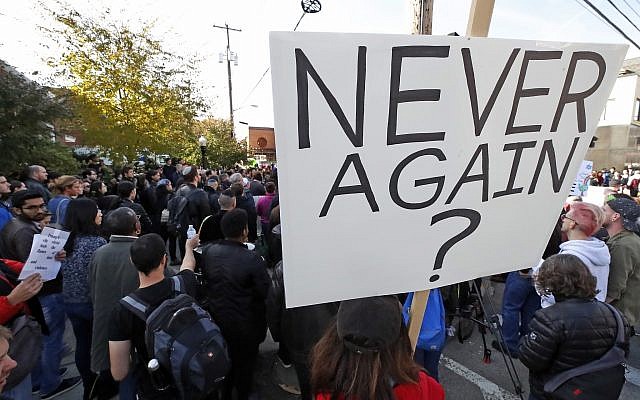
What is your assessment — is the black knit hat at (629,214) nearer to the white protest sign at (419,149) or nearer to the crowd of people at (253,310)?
the crowd of people at (253,310)

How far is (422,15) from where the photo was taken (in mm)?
2662

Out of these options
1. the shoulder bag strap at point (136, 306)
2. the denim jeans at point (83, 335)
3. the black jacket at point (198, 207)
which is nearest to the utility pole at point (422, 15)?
the shoulder bag strap at point (136, 306)

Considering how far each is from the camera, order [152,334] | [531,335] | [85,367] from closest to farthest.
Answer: [152,334]
[531,335]
[85,367]

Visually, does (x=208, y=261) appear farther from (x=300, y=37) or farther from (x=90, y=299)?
(x=300, y=37)

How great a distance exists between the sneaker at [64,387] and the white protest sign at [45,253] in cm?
127

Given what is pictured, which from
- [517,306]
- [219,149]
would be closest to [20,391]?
[517,306]

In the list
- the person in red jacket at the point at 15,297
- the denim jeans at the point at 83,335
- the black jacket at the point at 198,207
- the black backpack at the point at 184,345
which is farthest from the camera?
the black jacket at the point at 198,207

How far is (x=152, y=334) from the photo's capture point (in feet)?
5.80

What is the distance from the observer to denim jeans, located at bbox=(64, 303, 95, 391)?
2.78 meters

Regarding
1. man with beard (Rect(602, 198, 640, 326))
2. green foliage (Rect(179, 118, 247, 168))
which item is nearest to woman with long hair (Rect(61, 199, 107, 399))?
man with beard (Rect(602, 198, 640, 326))

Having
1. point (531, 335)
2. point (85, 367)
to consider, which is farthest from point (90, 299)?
point (531, 335)

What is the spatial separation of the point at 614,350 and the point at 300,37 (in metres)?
2.25

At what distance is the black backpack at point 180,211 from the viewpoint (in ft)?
18.1

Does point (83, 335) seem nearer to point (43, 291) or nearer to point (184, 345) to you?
point (43, 291)
